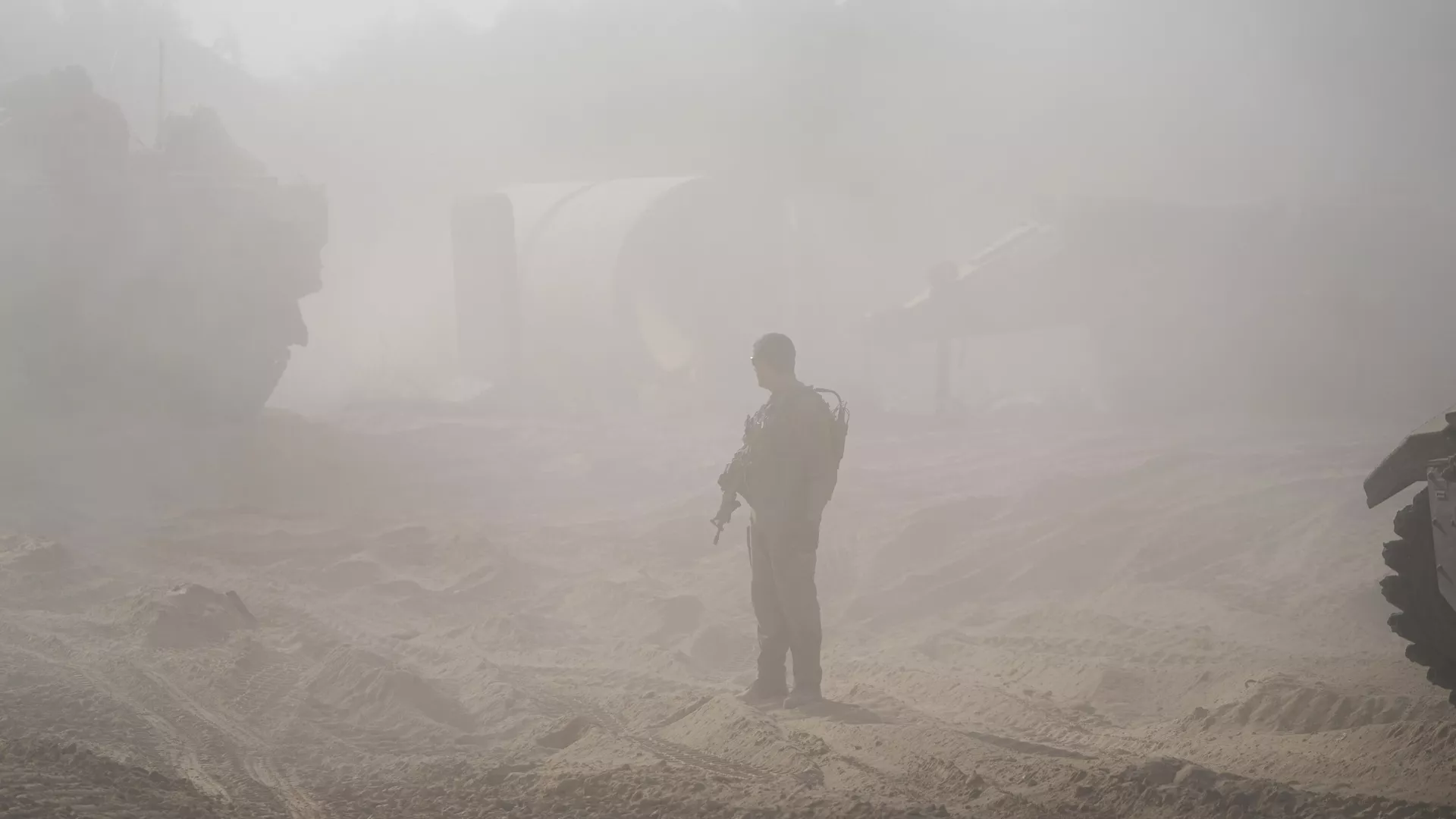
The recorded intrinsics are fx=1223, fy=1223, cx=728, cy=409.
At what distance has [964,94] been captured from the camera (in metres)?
34.5

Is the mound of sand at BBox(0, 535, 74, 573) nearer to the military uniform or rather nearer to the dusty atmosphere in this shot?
the dusty atmosphere

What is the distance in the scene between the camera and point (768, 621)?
5.44 m

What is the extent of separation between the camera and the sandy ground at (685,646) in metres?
3.90

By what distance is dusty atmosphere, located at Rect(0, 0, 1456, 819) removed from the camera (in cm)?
444

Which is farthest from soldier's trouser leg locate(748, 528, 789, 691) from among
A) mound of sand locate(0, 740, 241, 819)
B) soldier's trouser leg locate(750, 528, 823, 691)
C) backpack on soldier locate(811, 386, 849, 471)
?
mound of sand locate(0, 740, 241, 819)

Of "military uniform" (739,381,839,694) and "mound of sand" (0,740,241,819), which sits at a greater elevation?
"military uniform" (739,381,839,694)

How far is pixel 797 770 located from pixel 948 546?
6.16 metres

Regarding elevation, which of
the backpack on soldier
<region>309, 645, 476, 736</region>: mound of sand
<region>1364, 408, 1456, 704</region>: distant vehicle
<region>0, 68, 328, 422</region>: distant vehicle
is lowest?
<region>309, 645, 476, 736</region>: mound of sand

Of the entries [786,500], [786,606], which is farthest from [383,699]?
[786,500]

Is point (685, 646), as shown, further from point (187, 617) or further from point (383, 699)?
point (187, 617)

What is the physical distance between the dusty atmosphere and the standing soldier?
291 millimetres

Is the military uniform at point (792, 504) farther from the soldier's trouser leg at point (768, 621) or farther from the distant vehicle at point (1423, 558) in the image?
the distant vehicle at point (1423, 558)

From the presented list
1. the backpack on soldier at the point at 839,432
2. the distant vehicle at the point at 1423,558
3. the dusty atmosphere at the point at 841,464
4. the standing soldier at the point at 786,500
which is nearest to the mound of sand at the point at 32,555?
the dusty atmosphere at the point at 841,464

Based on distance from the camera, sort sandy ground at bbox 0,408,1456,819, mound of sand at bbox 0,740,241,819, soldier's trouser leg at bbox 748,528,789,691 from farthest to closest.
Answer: soldier's trouser leg at bbox 748,528,789,691 < sandy ground at bbox 0,408,1456,819 < mound of sand at bbox 0,740,241,819
